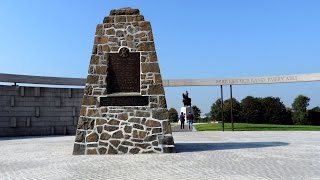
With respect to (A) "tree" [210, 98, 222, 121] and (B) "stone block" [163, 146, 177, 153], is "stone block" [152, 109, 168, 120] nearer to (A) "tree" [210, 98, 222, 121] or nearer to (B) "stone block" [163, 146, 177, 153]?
(B) "stone block" [163, 146, 177, 153]

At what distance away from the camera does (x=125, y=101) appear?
10.4 meters

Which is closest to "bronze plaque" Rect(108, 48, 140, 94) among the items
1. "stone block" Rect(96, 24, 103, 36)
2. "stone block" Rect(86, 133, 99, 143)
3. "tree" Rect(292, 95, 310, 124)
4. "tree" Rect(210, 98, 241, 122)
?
"stone block" Rect(96, 24, 103, 36)

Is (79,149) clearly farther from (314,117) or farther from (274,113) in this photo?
(314,117)

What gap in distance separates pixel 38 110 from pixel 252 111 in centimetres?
3761

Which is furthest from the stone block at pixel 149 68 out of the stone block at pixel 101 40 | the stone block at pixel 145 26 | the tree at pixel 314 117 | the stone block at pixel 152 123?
the tree at pixel 314 117

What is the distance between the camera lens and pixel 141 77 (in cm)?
1049

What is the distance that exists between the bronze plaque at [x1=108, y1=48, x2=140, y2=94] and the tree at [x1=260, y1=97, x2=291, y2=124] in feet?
148

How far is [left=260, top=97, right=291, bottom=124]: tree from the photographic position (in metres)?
52.4

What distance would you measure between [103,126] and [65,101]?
13.6 meters

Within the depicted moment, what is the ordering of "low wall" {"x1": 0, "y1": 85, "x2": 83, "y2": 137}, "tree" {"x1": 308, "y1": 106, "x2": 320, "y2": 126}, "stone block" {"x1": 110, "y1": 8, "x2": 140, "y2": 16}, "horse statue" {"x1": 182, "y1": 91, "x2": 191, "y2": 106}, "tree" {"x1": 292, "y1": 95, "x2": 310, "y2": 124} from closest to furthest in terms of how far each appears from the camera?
1. "stone block" {"x1": 110, "y1": 8, "x2": 140, "y2": 16}
2. "low wall" {"x1": 0, "y1": 85, "x2": 83, "y2": 137}
3. "horse statue" {"x1": 182, "y1": 91, "x2": 191, "y2": 106}
4. "tree" {"x1": 308, "y1": 106, "x2": 320, "y2": 126}
5. "tree" {"x1": 292, "y1": 95, "x2": 310, "y2": 124}

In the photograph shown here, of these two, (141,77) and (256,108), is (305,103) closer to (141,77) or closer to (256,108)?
(256,108)

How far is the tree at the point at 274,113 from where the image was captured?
5238 cm

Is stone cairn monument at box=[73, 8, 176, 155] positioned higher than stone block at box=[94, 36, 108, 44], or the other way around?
stone block at box=[94, 36, 108, 44]

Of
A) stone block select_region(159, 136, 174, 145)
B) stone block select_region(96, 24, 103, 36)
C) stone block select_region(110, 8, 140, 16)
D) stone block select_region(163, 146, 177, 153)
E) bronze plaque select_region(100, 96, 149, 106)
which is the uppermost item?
stone block select_region(110, 8, 140, 16)
